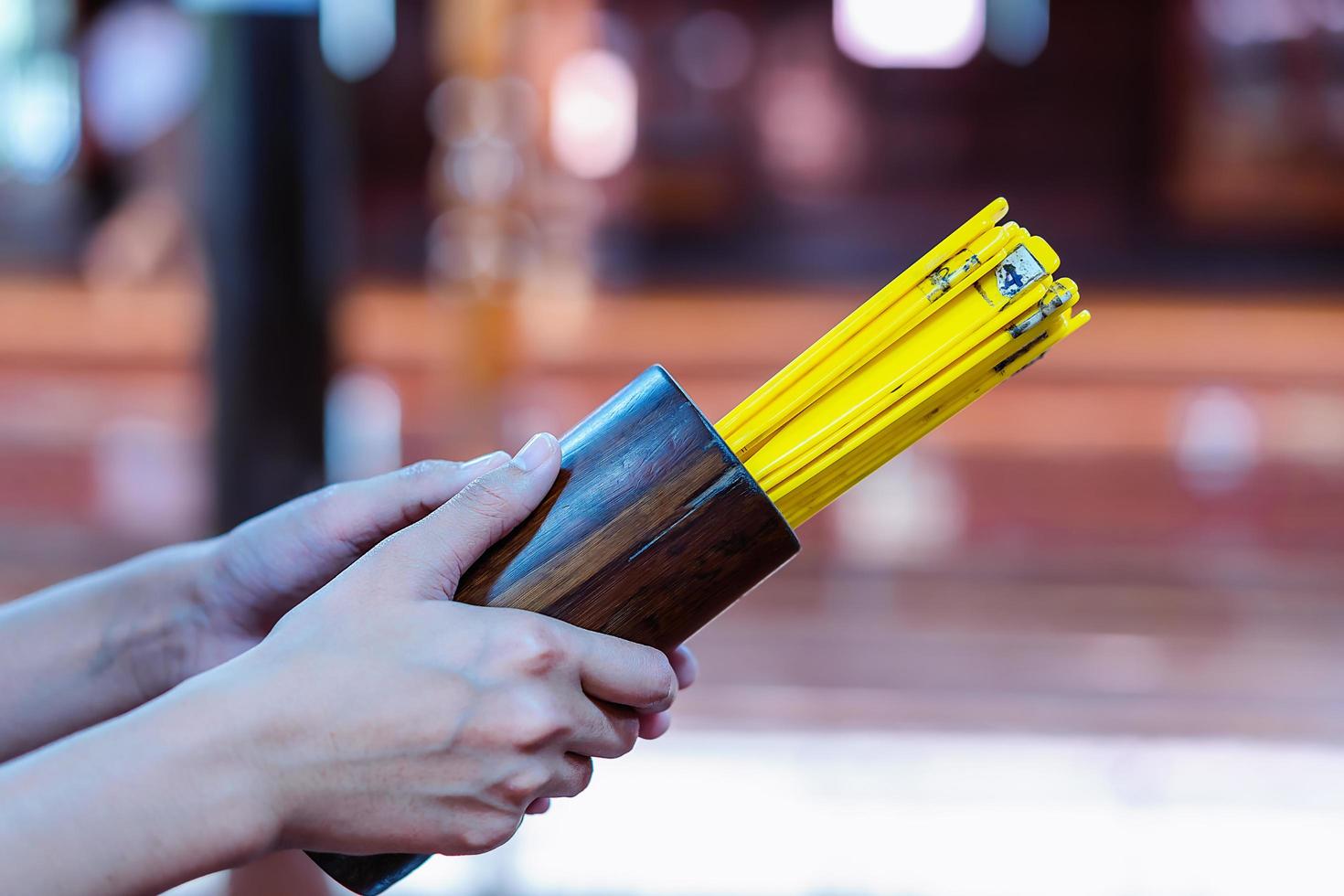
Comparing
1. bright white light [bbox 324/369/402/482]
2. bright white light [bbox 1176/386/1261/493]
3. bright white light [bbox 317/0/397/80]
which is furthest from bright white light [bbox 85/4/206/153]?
bright white light [bbox 1176/386/1261/493]

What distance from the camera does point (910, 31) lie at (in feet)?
22.2

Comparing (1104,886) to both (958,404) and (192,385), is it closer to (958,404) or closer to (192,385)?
(958,404)

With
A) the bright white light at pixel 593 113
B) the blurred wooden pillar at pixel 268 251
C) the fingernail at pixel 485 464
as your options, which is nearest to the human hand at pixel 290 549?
the fingernail at pixel 485 464

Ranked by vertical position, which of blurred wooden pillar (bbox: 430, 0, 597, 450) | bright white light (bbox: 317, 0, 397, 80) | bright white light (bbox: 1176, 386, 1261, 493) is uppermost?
bright white light (bbox: 317, 0, 397, 80)

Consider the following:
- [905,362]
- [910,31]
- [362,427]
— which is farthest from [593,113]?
[905,362]

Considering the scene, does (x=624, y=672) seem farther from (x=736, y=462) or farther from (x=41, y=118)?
(x=41, y=118)

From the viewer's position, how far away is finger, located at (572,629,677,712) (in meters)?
0.53

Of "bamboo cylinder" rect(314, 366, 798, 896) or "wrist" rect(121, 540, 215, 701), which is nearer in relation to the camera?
"bamboo cylinder" rect(314, 366, 798, 896)

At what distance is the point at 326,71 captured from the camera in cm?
186

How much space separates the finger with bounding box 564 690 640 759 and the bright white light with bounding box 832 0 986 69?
22.2 feet

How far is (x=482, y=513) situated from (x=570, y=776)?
13 centimetres

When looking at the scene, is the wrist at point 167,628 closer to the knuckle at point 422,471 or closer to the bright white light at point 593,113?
the knuckle at point 422,471

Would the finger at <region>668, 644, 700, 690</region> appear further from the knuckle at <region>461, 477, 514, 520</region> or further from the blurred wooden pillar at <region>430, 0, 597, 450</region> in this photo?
the blurred wooden pillar at <region>430, 0, 597, 450</region>

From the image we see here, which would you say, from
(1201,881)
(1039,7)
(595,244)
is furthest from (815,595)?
(1039,7)
